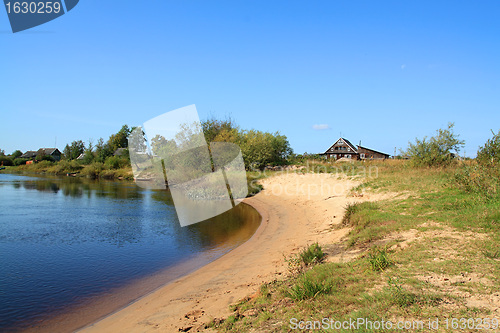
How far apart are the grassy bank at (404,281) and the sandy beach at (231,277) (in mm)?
760

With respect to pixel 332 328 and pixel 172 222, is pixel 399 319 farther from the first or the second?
pixel 172 222

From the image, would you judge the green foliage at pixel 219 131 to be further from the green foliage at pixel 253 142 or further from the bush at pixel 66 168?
the bush at pixel 66 168

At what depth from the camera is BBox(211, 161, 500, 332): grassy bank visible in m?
4.25

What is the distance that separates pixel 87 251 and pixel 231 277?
706 cm

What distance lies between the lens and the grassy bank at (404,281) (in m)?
4.25

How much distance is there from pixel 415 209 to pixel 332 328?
8086mm

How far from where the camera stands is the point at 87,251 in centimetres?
1227

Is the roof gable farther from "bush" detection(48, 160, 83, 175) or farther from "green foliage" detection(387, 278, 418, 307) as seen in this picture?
"green foliage" detection(387, 278, 418, 307)

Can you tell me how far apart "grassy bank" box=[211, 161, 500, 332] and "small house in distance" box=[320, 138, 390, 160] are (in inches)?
2135

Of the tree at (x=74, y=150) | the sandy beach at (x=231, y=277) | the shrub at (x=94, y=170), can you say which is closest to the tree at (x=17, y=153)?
the tree at (x=74, y=150)

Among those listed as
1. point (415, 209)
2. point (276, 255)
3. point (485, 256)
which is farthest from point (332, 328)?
point (415, 209)

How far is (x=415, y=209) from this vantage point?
10.8 m

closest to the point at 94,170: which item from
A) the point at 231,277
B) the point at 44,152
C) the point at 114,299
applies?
the point at 44,152

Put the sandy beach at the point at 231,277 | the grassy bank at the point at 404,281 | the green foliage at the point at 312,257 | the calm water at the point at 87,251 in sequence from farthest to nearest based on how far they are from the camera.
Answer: the calm water at the point at 87,251 < the green foliage at the point at 312,257 < the sandy beach at the point at 231,277 < the grassy bank at the point at 404,281
